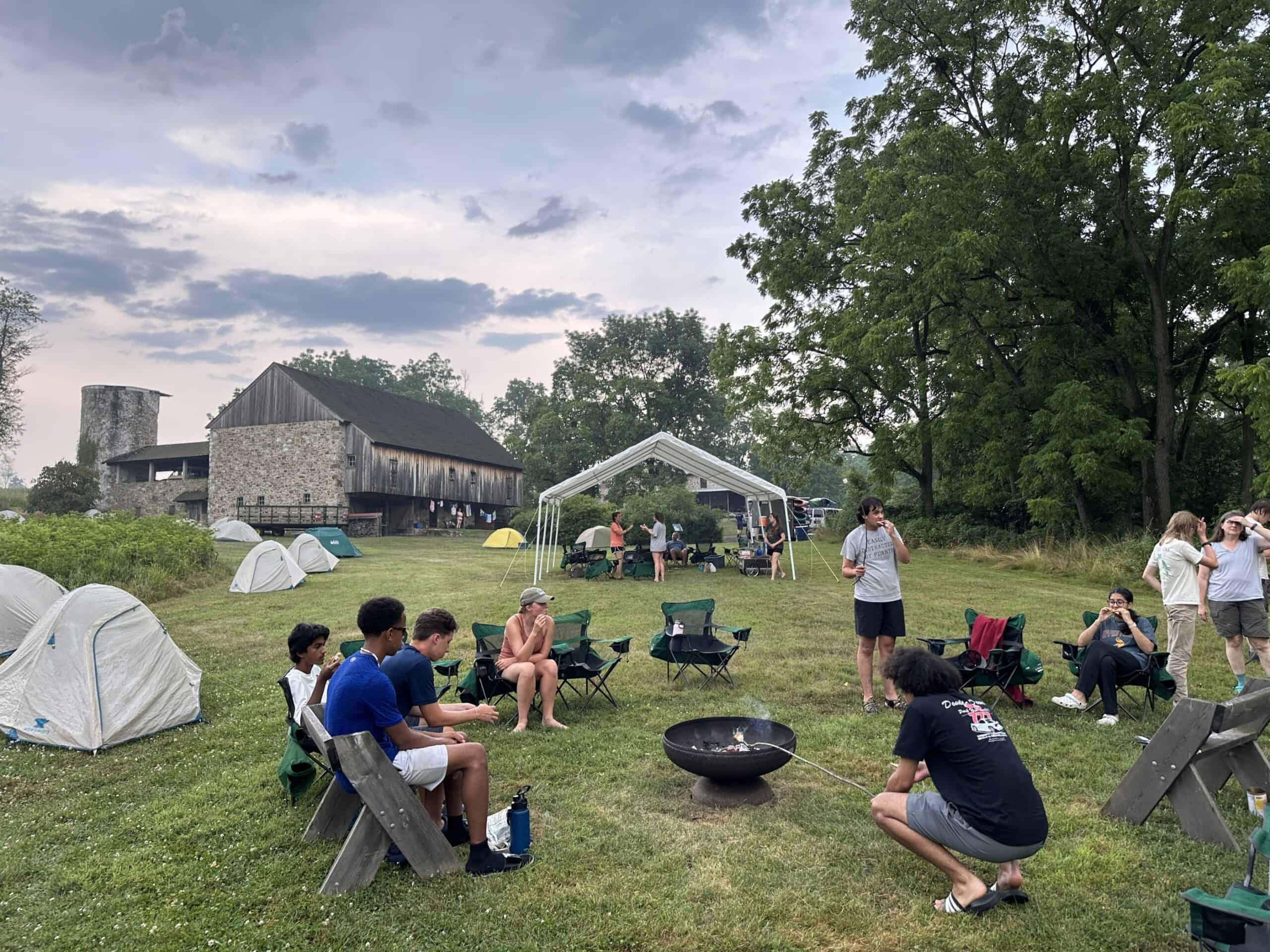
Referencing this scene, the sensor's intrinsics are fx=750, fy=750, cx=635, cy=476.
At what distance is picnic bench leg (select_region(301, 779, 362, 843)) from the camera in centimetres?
425

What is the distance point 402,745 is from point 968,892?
2810 millimetres

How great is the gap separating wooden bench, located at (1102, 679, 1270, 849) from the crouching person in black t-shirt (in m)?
1.23

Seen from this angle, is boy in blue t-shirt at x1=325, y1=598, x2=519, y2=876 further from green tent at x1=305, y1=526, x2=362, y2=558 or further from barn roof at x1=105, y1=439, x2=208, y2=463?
barn roof at x1=105, y1=439, x2=208, y2=463

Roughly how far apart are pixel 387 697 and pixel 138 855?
1.80 meters

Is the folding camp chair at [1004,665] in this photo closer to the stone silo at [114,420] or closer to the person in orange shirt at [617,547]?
the person in orange shirt at [617,547]

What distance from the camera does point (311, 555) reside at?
65.5ft

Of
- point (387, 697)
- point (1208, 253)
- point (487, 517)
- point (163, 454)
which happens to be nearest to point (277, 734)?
point (387, 697)

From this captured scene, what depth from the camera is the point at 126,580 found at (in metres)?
14.4

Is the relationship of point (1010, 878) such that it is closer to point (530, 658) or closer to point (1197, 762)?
point (1197, 762)

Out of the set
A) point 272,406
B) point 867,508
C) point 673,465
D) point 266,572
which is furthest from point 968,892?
point 272,406

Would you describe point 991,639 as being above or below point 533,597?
below

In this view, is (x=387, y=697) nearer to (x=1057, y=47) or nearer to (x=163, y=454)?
(x=1057, y=47)

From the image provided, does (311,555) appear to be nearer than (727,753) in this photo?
No

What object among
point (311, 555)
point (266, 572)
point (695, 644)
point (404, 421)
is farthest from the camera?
point (404, 421)
